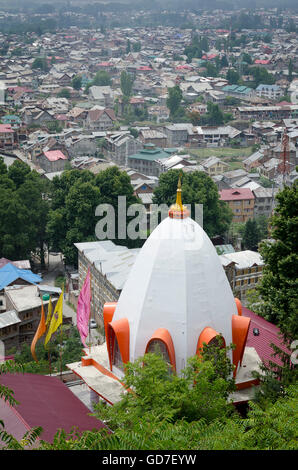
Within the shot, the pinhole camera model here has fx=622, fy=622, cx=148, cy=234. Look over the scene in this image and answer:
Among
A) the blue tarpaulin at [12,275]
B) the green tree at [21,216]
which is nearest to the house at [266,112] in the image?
the green tree at [21,216]

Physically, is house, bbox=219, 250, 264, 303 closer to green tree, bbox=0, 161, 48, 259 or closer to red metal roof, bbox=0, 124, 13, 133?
green tree, bbox=0, 161, 48, 259

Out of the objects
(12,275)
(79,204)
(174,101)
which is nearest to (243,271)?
(79,204)

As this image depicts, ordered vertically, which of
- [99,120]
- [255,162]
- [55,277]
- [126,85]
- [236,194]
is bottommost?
[55,277]

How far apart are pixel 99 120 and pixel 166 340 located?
1851 inches

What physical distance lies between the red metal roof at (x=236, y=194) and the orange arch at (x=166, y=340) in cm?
2157

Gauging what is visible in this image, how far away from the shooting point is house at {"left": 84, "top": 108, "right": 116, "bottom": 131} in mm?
56000

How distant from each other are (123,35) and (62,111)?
2996 inches

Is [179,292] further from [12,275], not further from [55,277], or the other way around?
[55,277]

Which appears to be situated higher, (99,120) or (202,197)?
(202,197)

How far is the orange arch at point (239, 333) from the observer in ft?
38.5

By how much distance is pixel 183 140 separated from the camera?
170 ft

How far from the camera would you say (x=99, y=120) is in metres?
56.2

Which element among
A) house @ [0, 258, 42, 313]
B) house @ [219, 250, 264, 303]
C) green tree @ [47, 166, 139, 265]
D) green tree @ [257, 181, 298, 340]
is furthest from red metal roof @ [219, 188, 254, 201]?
green tree @ [257, 181, 298, 340]
